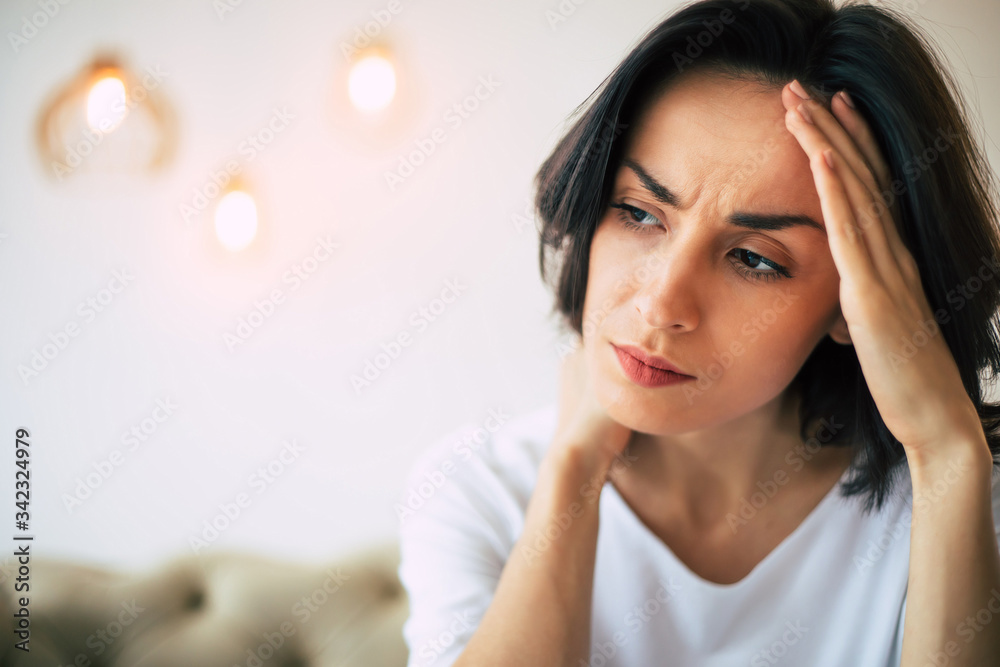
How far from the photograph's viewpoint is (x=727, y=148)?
2.83ft

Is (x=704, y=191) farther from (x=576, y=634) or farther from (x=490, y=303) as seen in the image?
(x=490, y=303)

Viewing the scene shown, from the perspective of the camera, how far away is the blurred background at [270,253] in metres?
1.51

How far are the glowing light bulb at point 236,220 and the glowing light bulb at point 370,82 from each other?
367 mm

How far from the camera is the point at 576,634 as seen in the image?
0.91 meters

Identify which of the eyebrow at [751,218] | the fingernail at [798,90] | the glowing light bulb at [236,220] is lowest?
the eyebrow at [751,218]

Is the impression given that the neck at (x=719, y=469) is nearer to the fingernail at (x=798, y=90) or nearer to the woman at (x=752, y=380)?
the woman at (x=752, y=380)

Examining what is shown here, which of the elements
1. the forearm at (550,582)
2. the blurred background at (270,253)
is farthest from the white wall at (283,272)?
the forearm at (550,582)

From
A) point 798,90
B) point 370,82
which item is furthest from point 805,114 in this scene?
point 370,82

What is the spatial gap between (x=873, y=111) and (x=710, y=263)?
1.02ft

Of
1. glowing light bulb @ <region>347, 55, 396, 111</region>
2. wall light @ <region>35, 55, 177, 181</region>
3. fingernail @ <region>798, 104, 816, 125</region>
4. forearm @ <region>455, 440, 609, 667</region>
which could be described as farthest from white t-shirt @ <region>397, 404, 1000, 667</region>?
wall light @ <region>35, 55, 177, 181</region>

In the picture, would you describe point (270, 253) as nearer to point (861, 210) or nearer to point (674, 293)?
point (674, 293)

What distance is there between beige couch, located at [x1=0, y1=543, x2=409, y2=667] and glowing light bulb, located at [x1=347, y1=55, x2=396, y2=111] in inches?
43.1

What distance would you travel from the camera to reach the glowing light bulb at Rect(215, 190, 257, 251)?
163 cm

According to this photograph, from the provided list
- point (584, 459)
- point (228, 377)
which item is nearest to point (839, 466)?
point (584, 459)
